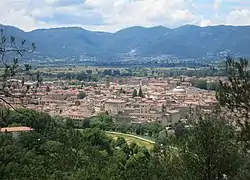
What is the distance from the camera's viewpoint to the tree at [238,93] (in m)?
8.01

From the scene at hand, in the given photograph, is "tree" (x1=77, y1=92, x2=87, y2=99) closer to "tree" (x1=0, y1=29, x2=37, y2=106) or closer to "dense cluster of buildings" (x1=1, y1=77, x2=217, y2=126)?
"dense cluster of buildings" (x1=1, y1=77, x2=217, y2=126)

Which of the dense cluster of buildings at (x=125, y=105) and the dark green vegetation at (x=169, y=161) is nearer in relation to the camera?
the dark green vegetation at (x=169, y=161)

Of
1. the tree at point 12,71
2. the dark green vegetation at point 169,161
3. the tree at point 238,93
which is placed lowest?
the dark green vegetation at point 169,161

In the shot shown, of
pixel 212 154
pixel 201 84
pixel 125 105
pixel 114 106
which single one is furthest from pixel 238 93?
pixel 201 84

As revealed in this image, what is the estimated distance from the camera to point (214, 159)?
8.72m

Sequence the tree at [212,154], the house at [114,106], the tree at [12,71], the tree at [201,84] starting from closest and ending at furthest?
the tree at [12,71] < the tree at [212,154] < the house at [114,106] < the tree at [201,84]

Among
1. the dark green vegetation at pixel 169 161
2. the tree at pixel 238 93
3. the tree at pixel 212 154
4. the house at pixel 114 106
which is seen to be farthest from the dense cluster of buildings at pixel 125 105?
the tree at pixel 238 93

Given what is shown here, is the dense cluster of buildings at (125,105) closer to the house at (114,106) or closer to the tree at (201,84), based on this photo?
the house at (114,106)

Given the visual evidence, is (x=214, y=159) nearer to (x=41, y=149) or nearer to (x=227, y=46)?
(x=41, y=149)

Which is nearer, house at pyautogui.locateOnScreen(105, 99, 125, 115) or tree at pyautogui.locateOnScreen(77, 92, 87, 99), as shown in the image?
house at pyautogui.locateOnScreen(105, 99, 125, 115)

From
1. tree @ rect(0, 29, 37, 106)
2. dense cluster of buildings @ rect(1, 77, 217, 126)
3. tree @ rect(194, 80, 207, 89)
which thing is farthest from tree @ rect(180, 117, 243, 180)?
tree @ rect(194, 80, 207, 89)

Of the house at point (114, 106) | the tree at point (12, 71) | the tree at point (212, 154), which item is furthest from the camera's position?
the house at point (114, 106)

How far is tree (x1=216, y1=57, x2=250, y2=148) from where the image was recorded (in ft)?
26.3

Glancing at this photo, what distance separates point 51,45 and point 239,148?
184 metres
